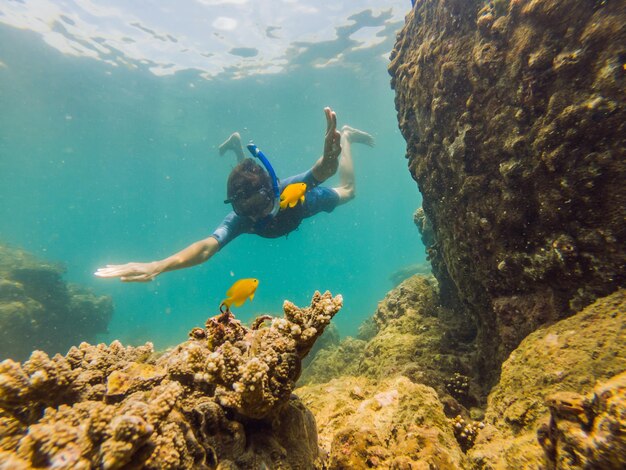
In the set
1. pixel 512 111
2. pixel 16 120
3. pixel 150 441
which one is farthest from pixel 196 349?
pixel 16 120

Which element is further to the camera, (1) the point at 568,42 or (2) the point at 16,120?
(2) the point at 16,120

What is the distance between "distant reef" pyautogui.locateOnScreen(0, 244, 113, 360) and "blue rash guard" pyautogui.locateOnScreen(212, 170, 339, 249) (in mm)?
13368

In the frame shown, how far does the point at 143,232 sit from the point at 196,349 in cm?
12457

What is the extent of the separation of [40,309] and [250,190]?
48.8ft

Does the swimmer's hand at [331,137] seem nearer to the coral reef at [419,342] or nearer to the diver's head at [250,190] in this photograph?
the diver's head at [250,190]

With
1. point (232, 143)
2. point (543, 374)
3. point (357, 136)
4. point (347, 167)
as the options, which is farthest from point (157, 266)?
point (232, 143)

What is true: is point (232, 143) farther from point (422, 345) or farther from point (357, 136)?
point (422, 345)

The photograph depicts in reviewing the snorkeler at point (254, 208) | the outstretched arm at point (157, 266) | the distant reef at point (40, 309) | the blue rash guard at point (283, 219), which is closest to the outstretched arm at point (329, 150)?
the snorkeler at point (254, 208)

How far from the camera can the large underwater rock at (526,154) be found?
2621 mm

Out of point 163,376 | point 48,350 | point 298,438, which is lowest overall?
point 298,438

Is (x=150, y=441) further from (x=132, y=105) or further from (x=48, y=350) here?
(x=132, y=105)

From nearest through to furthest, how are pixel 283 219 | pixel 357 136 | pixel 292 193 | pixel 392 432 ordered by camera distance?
pixel 392 432, pixel 292 193, pixel 283 219, pixel 357 136

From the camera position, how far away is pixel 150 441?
1370 mm

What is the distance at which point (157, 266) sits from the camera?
400 centimetres
